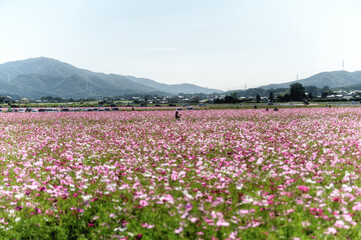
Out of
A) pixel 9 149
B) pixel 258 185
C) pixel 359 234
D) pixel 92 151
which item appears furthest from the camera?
pixel 9 149

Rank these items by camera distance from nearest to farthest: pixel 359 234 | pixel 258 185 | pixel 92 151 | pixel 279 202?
pixel 359 234, pixel 279 202, pixel 258 185, pixel 92 151

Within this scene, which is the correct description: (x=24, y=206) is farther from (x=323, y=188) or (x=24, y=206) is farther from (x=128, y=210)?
(x=323, y=188)

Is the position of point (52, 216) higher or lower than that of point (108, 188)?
lower

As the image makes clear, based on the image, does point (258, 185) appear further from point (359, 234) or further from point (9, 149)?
point (9, 149)

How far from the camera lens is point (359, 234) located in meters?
4.30

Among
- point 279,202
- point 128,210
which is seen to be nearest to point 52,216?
point 128,210

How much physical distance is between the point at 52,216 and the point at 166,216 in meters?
2.46

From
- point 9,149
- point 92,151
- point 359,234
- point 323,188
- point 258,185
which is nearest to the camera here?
point 359,234

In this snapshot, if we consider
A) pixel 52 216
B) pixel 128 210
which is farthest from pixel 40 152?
pixel 128 210

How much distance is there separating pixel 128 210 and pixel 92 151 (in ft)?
20.8

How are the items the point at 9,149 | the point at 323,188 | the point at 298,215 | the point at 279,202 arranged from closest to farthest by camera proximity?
the point at 298,215 → the point at 279,202 → the point at 323,188 → the point at 9,149

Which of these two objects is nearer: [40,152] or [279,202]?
[279,202]

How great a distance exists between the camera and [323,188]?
584 cm

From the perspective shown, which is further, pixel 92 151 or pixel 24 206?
pixel 92 151
